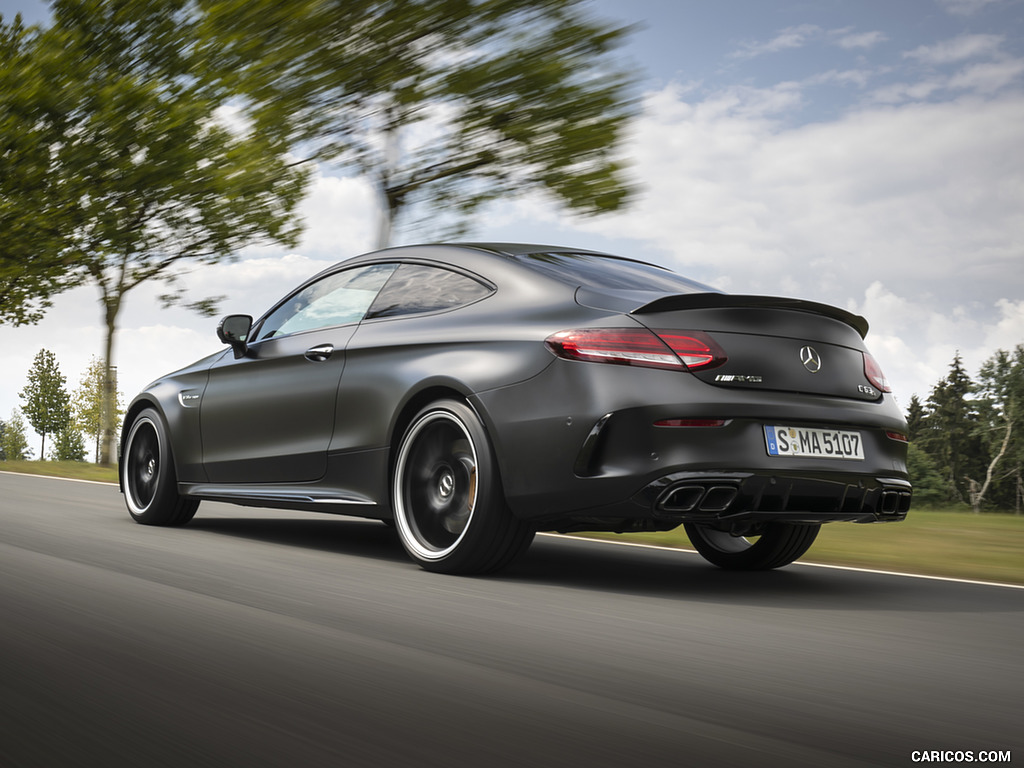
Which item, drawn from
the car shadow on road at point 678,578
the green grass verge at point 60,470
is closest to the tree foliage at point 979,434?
the green grass verge at point 60,470

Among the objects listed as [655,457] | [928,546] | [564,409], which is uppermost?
[564,409]

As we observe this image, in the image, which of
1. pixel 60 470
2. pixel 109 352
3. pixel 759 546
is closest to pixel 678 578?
pixel 759 546

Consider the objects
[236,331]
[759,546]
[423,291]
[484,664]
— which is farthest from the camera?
[236,331]

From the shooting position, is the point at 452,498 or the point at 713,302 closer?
the point at 713,302

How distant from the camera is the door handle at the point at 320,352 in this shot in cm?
599

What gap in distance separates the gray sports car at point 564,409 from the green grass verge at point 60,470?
→ 9596mm

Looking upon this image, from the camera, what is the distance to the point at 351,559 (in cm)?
585

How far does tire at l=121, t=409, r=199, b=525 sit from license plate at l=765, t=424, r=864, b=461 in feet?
14.1

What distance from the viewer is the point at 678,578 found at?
5543mm

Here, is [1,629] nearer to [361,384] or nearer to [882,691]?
[361,384]

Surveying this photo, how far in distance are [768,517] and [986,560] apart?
8.42ft

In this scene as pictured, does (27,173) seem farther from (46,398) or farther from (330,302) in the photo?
(46,398)

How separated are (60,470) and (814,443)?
14652mm
